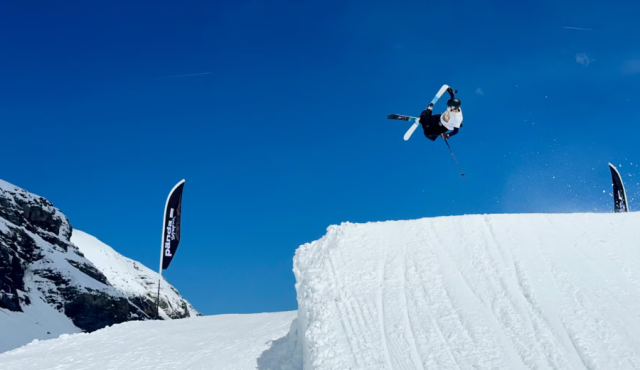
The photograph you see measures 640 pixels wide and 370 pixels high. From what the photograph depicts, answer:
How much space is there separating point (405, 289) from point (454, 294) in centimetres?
78

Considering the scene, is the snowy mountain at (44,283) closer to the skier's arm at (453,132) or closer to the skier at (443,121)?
the skier at (443,121)

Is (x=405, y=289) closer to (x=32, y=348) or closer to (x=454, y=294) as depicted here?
(x=454, y=294)

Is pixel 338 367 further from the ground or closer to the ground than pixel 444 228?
closer to the ground

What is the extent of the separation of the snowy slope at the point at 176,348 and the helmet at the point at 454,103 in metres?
5.95

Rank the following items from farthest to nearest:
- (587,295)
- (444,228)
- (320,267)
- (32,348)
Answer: (32,348), (444,228), (320,267), (587,295)

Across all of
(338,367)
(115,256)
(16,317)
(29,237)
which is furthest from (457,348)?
(115,256)

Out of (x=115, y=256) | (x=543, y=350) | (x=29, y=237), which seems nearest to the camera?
(x=543, y=350)

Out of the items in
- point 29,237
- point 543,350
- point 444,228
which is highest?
point 29,237

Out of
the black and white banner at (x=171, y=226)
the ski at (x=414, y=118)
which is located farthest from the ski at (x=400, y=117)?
the black and white banner at (x=171, y=226)

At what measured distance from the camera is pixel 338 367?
696cm

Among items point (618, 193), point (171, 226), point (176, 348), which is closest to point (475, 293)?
point (176, 348)

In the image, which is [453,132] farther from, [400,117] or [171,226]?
[171,226]

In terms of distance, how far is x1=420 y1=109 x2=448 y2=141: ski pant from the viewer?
42.6 ft

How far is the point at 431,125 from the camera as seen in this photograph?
13.1 meters
